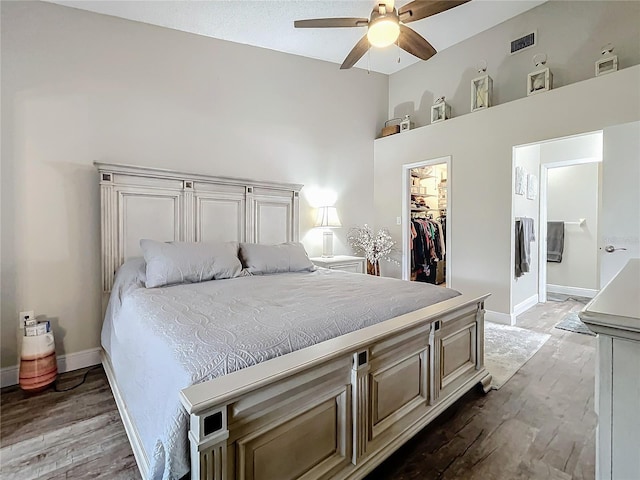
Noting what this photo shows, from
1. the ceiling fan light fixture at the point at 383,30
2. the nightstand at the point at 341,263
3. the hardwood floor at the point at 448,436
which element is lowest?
the hardwood floor at the point at 448,436

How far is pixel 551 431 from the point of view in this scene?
179 centimetres

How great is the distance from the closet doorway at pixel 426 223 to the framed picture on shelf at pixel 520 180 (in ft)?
2.44

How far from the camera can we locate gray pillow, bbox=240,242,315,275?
2797 millimetres

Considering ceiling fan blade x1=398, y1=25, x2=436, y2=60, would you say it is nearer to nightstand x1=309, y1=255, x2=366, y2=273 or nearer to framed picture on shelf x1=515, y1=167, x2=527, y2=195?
framed picture on shelf x1=515, y1=167, x2=527, y2=195

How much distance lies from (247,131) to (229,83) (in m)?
0.51

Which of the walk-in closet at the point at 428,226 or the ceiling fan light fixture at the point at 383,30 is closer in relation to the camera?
the ceiling fan light fixture at the point at 383,30

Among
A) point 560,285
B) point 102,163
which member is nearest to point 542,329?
point 560,285

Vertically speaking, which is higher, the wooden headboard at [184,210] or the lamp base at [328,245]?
the wooden headboard at [184,210]

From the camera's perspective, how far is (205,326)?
52.4 inches

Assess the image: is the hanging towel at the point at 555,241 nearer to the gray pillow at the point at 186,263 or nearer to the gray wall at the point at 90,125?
the gray wall at the point at 90,125

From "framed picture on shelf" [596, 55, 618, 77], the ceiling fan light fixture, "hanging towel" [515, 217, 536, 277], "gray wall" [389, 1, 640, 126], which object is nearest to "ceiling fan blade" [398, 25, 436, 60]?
the ceiling fan light fixture

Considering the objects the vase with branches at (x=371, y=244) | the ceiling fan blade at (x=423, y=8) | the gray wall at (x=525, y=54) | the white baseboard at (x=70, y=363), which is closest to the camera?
the ceiling fan blade at (x=423, y=8)

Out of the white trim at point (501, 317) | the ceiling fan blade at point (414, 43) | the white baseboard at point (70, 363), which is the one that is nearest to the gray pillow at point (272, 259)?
the white baseboard at point (70, 363)

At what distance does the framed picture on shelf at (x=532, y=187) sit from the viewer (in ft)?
13.8
